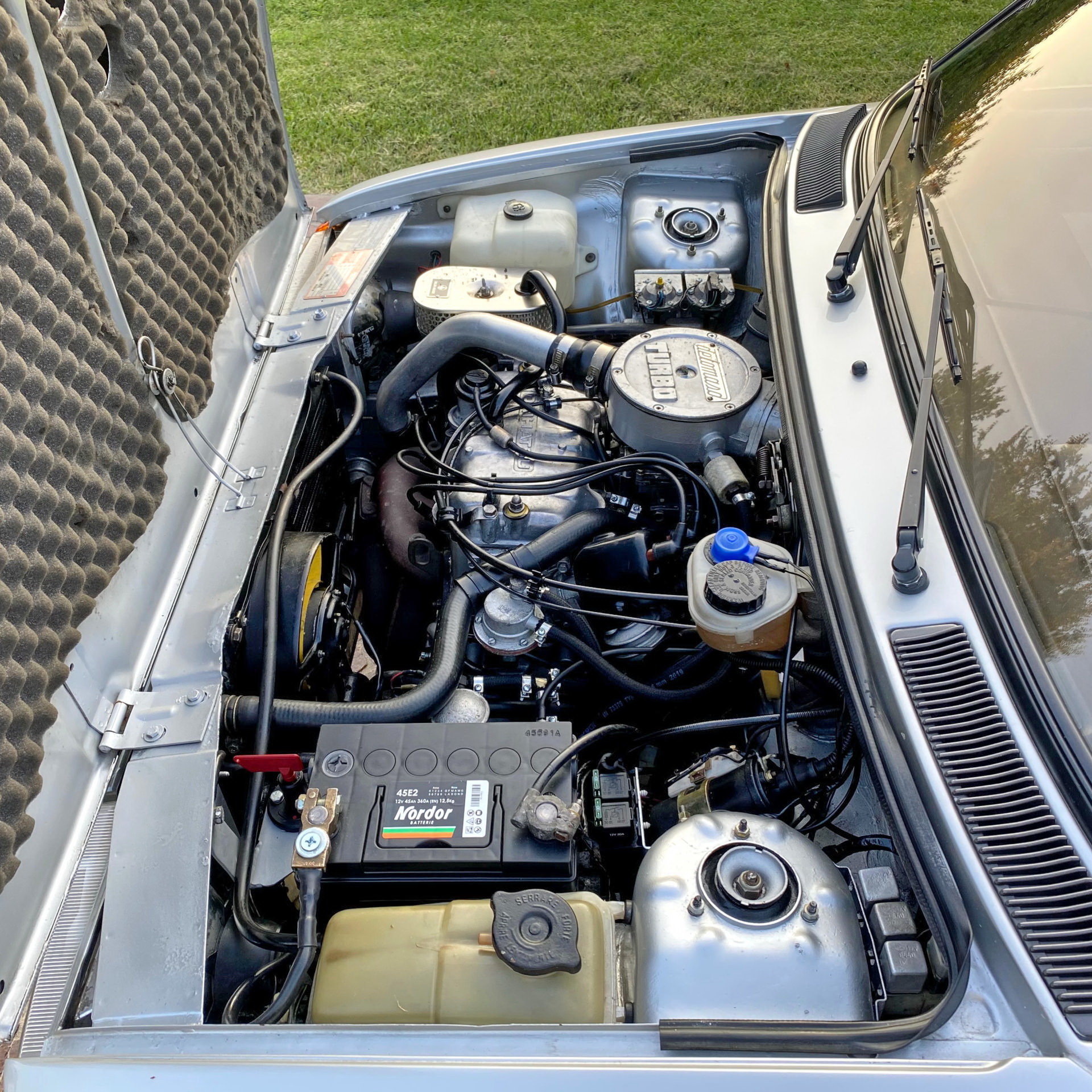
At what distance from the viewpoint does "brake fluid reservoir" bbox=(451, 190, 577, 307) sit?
2.40 meters

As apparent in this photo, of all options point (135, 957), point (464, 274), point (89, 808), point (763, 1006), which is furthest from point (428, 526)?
point (763, 1006)

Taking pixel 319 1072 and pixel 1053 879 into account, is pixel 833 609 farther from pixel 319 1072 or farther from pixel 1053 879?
pixel 319 1072

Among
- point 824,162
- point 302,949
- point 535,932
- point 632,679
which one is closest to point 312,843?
point 302,949

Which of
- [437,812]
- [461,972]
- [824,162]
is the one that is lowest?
[461,972]

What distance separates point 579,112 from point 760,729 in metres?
4.41

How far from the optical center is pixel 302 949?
1234 millimetres

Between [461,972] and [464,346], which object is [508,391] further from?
[461,972]

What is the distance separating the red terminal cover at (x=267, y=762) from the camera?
1441 millimetres

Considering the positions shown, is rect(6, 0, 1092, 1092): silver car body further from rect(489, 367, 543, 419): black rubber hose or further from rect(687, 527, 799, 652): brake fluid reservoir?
rect(489, 367, 543, 419): black rubber hose

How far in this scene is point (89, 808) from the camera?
4.41 ft

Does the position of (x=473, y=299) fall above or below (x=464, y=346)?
above

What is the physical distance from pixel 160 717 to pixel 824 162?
6.35 ft

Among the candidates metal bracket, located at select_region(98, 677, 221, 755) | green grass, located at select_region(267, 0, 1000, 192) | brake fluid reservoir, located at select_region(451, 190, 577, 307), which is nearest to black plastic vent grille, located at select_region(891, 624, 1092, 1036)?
metal bracket, located at select_region(98, 677, 221, 755)

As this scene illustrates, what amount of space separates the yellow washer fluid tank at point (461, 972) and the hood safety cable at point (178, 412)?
0.88 meters
